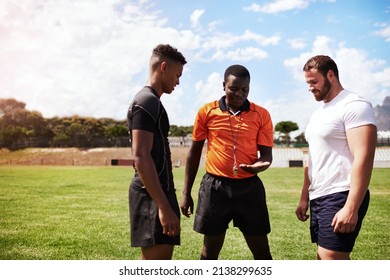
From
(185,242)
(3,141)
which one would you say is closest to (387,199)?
(185,242)

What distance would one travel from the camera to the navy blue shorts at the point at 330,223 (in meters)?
2.71

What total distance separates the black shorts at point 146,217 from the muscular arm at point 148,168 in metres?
0.15

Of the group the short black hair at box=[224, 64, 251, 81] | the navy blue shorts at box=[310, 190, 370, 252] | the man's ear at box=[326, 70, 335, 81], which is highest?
the short black hair at box=[224, 64, 251, 81]

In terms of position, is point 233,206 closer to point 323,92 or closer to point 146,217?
point 146,217

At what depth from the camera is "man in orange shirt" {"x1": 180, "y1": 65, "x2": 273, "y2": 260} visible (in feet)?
10.8

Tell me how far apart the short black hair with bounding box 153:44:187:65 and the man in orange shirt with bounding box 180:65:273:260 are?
1.96ft

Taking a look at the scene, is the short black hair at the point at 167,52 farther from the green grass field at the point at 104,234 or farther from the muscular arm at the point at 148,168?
the green grass field at the point at 104,234

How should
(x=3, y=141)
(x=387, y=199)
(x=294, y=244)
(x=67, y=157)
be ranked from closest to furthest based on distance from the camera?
(x=294, y=244)
(x=387, y=199)
(x=3, y=141)
(x=67, y=157)

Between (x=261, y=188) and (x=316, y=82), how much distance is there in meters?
0.97

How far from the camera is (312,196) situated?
2932mm

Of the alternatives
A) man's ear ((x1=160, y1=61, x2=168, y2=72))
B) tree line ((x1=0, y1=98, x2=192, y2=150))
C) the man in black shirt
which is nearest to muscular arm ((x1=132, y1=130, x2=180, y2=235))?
the man in black shirt

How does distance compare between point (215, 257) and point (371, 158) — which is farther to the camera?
point (215, 257)

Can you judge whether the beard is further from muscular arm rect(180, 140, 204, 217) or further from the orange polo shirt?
muscular arm rect(180, 140, 204, 217)

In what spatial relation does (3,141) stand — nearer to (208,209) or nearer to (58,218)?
(58,218)
